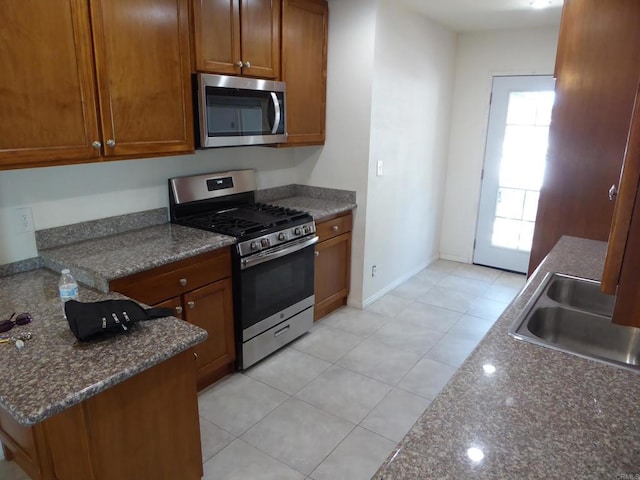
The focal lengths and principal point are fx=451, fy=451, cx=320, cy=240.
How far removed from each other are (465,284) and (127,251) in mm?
3331

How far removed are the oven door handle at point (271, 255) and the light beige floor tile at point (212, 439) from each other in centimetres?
87

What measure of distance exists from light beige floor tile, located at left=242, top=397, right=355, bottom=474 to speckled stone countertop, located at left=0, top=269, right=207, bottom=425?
983 mm

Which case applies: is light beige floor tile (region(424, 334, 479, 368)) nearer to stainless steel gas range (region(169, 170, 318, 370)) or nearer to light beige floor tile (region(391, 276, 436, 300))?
light beige floor tile (region(391, 276, 436, 300))

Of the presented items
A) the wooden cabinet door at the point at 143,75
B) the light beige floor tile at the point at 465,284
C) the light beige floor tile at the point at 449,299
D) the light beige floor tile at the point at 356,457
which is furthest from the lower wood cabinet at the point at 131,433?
the light beige floor tile at the point at 465,284

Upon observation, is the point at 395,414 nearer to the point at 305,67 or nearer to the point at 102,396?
the point at 102,396

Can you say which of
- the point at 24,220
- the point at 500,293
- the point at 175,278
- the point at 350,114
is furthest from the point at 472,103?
the point at 24,220

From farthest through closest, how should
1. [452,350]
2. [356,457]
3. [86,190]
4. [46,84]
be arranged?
1. [452,350]
2. [86,190]
3. [356,457]
4. [46,84]

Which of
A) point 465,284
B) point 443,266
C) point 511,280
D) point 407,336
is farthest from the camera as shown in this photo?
point 443,266

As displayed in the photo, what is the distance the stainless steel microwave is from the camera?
8.51 ft

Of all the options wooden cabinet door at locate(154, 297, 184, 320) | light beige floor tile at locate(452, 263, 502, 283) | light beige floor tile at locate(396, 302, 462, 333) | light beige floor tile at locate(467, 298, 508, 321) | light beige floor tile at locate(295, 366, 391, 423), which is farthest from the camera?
light beige floor tile at locate(452, 263, 502, 283)

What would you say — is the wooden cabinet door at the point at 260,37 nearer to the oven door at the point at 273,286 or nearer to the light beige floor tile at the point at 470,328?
the oven door at the point at 273,286

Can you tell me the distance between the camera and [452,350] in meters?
3.23

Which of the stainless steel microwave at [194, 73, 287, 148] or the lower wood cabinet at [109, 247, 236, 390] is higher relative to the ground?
the stainless steel microwave at [194, 73, 287, 148]

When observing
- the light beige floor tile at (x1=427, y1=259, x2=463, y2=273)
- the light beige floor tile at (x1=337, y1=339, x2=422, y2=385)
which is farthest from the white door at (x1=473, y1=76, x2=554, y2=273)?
the light beige floor tile at (x1=337, y1=339, x2=422, y2=385)
